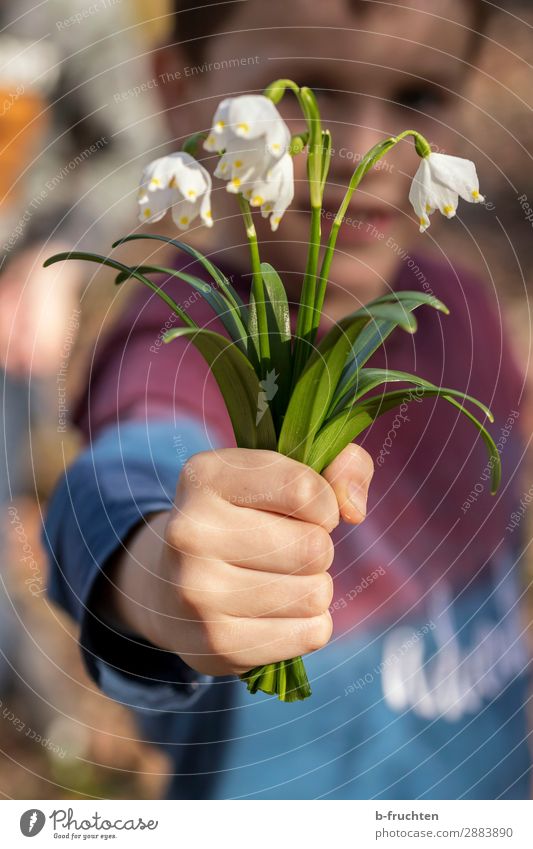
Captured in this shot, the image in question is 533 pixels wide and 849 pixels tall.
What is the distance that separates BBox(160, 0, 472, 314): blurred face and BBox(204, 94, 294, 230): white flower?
0.28 m

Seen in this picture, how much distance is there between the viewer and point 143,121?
1.07 m

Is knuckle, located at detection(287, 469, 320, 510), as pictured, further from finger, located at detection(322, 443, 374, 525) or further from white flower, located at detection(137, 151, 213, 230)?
white flower, located at detection(137, 151, 213, 230)

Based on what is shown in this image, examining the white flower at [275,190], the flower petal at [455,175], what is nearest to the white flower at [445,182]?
the flower petal at [455,175]

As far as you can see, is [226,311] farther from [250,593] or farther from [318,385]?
[250,593]

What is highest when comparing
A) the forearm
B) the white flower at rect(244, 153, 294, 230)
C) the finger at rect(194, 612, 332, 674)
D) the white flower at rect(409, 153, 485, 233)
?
the white flower at rect(409, 153, 485, 233)

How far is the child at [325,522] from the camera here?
66cm

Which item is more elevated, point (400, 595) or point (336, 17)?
point (336, 17)

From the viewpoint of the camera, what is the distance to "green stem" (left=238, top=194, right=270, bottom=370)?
0.59 metres

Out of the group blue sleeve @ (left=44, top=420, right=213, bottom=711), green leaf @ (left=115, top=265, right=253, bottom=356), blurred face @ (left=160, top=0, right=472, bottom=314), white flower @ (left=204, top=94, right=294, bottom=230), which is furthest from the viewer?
blurred face @ (left=160, top=0, right=472, bottom=314)

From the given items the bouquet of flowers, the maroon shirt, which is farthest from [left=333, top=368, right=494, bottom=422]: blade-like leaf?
the maroon shirt

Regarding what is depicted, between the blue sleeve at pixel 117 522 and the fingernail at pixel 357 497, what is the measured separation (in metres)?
0.15

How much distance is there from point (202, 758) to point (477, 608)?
0.36m

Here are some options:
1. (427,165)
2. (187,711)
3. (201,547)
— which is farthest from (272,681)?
(427,165)

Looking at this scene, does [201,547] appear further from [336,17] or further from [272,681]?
[336,17]
